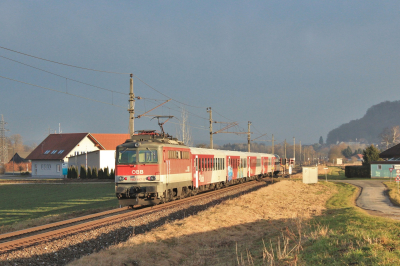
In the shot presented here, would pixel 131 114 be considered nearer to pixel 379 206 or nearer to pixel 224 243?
pixel 224 243

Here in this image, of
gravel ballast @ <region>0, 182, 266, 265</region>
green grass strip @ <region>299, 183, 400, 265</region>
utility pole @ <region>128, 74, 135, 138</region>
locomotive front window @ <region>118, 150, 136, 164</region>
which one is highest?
utility pole @ <region>128, 74, 135, 138</region>

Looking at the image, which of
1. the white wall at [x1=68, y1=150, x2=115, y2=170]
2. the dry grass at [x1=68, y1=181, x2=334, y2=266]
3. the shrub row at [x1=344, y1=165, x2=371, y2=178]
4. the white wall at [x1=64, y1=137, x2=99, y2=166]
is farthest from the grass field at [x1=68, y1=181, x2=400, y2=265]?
the white wall at [x1=64, y1=137, x2=99, y2=166]

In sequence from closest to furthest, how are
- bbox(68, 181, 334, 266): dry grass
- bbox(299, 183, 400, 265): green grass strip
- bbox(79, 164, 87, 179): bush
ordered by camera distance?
bbox(299, 183, 400, 265): green grass strip
bbox(68, 181, 334, 266): dry grass
bbox(79, 164, 87, 179): bush

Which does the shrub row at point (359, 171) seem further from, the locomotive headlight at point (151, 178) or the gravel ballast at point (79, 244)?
the gravel ballast at point (79, 244)

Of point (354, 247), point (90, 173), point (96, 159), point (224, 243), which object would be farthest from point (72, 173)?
point (354, 247)

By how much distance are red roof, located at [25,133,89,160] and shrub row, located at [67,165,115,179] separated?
7.49 metres

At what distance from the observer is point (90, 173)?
190ft

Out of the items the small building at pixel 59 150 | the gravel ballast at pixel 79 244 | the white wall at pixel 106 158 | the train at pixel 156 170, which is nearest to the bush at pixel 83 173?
the white wall at pixel 106 158

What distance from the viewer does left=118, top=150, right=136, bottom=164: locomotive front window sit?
18.9 m

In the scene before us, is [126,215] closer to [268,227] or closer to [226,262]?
[268,227]

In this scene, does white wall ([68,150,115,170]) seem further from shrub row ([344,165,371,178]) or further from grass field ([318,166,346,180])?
shrub row ([344,165,371,178])

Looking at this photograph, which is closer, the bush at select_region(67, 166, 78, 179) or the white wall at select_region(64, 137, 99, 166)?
the bush at select_region(67, 166, 78, 179)

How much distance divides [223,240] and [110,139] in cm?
6857

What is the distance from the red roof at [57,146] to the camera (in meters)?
69.6
